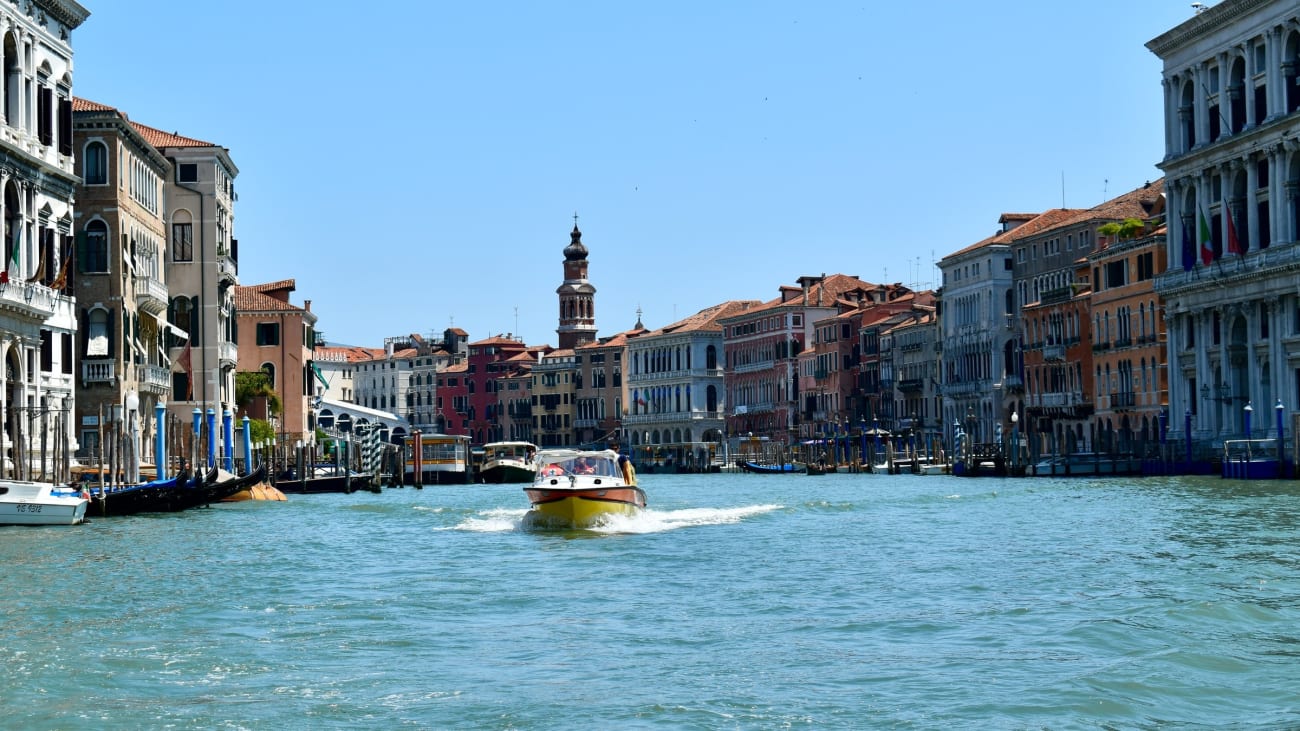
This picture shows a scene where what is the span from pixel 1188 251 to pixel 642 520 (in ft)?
105

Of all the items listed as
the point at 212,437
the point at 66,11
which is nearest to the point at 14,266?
the point at 66,11

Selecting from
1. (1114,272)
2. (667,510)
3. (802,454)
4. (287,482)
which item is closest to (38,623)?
(667,510)

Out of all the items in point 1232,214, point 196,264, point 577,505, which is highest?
point 1232,214

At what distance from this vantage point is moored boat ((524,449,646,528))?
27.4 meters

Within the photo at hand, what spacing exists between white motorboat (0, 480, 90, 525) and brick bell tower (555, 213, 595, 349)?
103m

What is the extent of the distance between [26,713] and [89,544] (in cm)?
1353

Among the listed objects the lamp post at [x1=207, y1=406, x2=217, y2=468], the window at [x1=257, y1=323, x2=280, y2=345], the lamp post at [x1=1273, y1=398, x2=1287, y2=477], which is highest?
the window at [x1=257, y1=323, x2=280, y2=345]

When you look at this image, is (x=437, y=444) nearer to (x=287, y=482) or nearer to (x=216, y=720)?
(x=287, y=482)

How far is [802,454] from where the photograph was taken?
100 meters

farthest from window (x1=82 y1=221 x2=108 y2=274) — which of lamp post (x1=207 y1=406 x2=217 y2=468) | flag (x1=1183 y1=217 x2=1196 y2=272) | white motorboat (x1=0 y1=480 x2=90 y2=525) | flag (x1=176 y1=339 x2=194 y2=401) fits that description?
flag (x1=1183 y1=217 x2=1196 y2=272)

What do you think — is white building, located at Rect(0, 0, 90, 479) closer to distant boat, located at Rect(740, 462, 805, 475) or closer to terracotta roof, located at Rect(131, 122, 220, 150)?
terracotta roof, located at Rect(131, 122, 220, 150)

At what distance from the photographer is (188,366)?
44.3 m

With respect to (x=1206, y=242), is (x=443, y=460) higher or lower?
lower

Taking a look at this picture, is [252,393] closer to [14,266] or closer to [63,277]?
[63,277]
